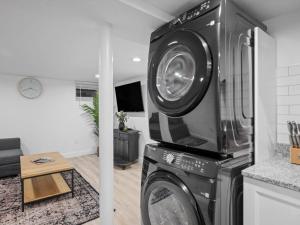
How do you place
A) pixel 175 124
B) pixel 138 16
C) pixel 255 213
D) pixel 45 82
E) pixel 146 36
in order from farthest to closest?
pixel 45 82, pixel 146 36, pixel 138 16, pixel 175 124, pixel 255 213

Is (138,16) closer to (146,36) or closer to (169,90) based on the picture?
(146,36)

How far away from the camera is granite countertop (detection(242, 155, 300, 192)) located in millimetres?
924

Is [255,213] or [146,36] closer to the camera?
[255,213]

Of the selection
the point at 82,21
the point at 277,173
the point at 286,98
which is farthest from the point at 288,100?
the point at 82,21

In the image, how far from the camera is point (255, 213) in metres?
1.03

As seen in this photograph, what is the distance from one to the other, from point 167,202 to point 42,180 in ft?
8.60

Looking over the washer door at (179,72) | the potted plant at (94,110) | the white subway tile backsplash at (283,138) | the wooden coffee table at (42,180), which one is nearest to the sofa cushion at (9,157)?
the wooden coffee table at (42,180)

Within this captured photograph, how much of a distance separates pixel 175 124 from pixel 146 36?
3.28 ft

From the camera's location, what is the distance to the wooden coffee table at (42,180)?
2.42 meters

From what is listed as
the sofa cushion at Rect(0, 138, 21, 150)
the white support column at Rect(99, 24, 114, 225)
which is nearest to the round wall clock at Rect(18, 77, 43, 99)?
the sofa cushion at Rect(0, 138, 21, 150)

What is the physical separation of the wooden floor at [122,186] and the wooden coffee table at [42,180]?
568 mm

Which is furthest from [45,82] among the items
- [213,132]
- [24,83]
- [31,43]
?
[213,132]

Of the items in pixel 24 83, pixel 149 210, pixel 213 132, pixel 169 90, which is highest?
pixel 24 83

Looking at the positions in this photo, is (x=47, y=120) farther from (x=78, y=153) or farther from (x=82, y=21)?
(x=82, y=21)
